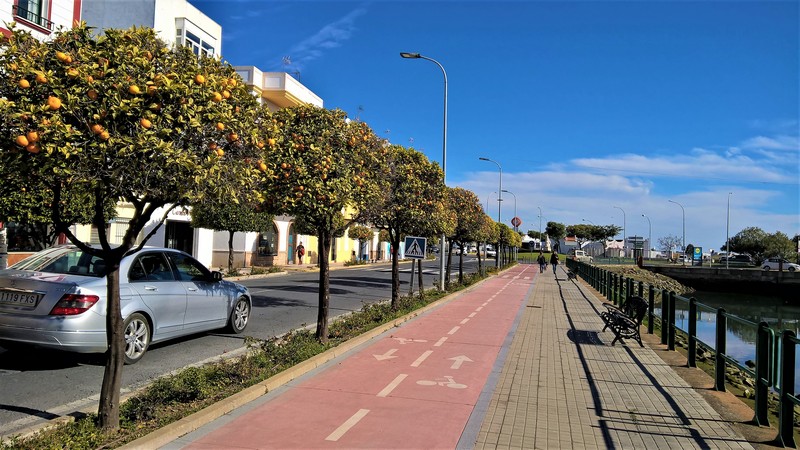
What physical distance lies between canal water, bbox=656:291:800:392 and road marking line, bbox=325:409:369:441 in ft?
14.1

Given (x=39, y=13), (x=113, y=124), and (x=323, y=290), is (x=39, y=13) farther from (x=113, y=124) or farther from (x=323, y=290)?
(x=113, y=124)

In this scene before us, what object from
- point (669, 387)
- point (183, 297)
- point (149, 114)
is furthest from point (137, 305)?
point (669, 387)

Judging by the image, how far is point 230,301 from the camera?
379 inches

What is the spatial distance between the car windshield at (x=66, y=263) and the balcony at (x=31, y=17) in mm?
12515

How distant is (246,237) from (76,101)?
1229 inches

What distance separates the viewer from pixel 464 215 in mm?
24188

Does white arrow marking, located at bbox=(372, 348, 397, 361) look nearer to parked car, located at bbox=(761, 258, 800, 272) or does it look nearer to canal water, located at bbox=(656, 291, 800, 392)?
canal water, located at bbox=(656, 291, 800, 392)

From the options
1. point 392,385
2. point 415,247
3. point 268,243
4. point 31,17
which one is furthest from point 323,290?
point 268,243

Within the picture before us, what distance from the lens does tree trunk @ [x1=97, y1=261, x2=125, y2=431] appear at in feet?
15.0

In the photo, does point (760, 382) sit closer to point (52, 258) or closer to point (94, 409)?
point (94, 409)

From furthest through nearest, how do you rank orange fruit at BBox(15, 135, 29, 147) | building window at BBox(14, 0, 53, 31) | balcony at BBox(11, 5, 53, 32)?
building window at BBox(14, 0, 53, 31), balcony at BBox(11, 5, 53, 32), orange fruit at BBox(15, 135, 29, 147)

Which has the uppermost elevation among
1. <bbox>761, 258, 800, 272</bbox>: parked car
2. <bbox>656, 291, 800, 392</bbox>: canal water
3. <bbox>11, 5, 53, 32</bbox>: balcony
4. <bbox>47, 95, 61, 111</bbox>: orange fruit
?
<bbox>11, 5, 53, 32</bbox>: balcony

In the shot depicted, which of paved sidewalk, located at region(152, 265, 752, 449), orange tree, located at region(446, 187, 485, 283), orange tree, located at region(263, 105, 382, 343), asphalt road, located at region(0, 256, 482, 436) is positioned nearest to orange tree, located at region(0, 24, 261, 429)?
asphalt road, located at region(0, 256, 482, 436)

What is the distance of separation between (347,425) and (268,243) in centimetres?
3348
